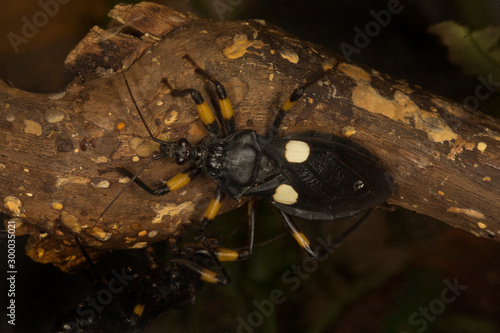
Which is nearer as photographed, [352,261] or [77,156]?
[77,156]

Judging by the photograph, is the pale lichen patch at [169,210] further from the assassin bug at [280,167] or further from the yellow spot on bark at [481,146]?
the yellow spot on bark at [481,146]

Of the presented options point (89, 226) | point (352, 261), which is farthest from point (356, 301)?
point (89, 226)

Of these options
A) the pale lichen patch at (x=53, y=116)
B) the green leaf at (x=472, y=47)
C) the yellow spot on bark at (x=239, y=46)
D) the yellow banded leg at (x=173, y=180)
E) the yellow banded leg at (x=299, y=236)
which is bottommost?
the yellow banded leg at (x=299, y=236)

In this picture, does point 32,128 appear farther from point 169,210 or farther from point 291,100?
point 291,100

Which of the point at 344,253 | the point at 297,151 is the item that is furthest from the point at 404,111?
the point at 344,253

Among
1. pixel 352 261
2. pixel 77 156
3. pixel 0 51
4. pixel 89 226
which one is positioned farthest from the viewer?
pixel 352 261

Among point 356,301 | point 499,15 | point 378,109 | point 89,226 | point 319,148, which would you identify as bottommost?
point 356,301

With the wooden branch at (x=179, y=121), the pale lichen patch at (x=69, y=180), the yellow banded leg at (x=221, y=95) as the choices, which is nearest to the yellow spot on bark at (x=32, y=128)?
the wooden branch at (x=179, y=121)

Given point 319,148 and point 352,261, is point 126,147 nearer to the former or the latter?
point 319,148
